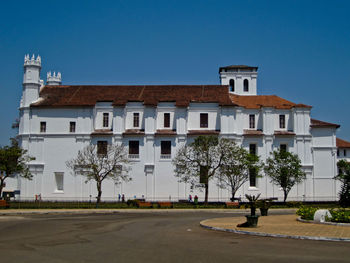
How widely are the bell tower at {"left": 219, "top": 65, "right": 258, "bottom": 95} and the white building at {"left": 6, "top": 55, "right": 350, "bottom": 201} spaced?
1825 cm

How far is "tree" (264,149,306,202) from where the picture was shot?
49.1 meters

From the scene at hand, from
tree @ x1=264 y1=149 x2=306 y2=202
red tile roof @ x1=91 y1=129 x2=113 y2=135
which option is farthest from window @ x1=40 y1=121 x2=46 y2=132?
tree @ x1=264 y1=149 x2=306 y2=202

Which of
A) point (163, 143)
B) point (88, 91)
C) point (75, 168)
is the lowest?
point (75, 168)

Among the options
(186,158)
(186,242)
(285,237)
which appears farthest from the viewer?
(186,158)

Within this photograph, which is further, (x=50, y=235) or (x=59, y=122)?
(x=59, y=122)

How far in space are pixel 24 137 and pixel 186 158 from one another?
73.7ft

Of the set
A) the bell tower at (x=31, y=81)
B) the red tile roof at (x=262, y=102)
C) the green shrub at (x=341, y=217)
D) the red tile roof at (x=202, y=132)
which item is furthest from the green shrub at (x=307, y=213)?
the bell tower at (x=31, y=81)

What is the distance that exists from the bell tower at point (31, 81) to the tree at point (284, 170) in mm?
32471

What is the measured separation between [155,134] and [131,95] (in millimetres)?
7743

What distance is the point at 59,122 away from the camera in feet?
186

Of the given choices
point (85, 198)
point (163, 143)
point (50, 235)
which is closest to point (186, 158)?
point (163, 143)

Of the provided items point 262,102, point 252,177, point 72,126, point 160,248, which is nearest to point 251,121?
point 262,102

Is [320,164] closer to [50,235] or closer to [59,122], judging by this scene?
[59,122]

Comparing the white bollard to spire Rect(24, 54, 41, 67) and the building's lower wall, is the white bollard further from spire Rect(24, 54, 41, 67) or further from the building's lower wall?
spire Rect(24, 54, 41, 67)
